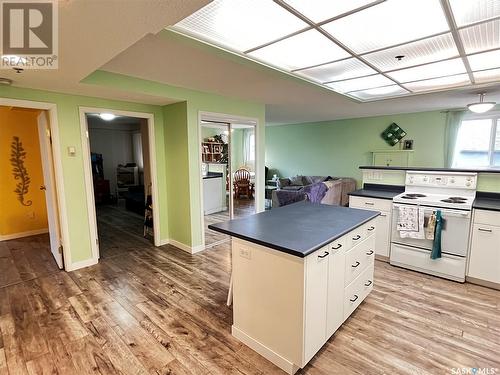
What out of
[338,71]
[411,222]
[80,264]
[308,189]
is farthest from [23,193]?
[411,222]

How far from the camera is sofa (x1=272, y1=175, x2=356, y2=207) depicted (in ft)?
17.5

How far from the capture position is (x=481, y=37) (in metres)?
2.15

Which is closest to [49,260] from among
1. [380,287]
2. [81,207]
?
[81,207]

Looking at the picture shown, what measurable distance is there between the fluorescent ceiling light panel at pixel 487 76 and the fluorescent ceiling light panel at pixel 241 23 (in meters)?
2.60

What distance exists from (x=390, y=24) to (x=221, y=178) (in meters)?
3.94

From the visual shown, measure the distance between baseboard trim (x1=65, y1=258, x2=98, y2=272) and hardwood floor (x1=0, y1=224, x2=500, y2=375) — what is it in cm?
10

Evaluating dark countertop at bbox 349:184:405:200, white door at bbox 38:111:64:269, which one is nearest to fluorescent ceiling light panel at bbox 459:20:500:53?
dark countertop at bbox 349:184:405:200

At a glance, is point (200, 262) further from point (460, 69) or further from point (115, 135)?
point (115, 135)

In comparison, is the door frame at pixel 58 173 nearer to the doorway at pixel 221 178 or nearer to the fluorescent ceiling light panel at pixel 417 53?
the doorway at pixel 221 178

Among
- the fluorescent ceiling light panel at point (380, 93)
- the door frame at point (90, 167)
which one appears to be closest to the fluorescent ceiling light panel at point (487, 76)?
the fluorescent ceiling light panel at point (380, 93)

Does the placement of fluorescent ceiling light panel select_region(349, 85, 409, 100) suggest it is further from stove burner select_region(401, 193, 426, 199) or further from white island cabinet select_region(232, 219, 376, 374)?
white island cabinet select_region(232, 219, 376, 374)

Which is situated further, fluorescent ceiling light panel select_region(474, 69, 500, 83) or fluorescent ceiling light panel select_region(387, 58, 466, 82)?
fluorescent ceiling light panel select_region(474, 69, 500, 83)

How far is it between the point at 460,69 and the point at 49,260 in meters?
5.65

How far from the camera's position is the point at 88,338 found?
210 centimetres
